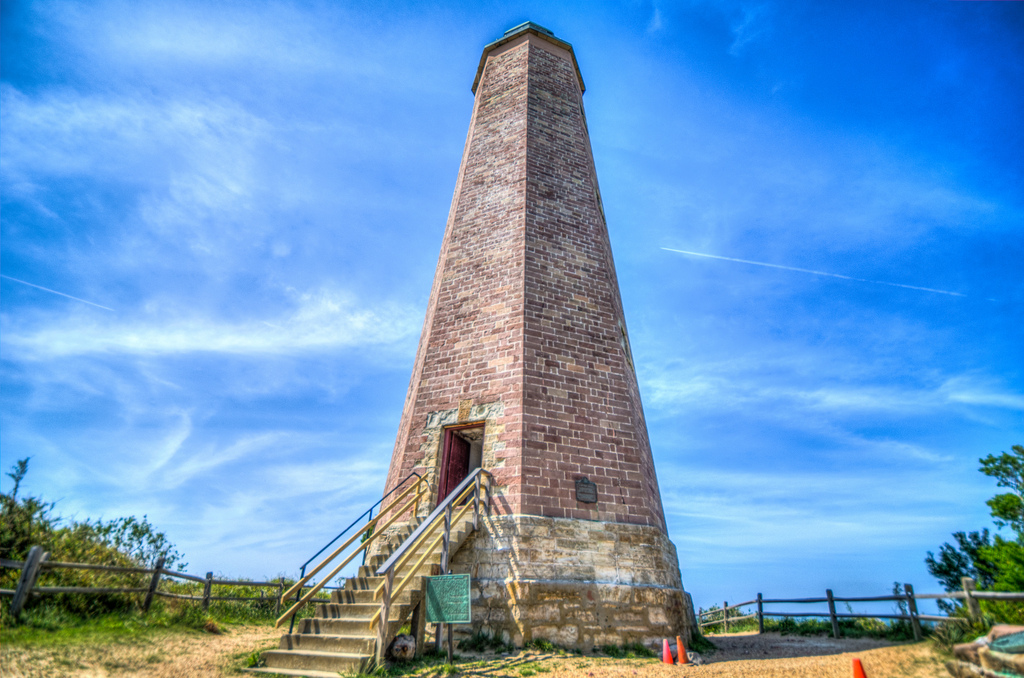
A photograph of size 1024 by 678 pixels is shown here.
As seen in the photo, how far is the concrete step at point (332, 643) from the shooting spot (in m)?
6.07

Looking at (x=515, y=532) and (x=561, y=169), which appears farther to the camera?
(x=561, y=169)

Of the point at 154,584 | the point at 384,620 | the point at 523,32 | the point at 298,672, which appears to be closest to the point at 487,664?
the point at 384,620

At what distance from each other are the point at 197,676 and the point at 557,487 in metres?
5.35

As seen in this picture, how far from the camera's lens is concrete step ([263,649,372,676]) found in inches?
231

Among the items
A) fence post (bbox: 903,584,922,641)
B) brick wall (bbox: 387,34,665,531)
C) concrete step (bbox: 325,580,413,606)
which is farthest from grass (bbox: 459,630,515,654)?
fence post (bbox: 903,584,922,641)

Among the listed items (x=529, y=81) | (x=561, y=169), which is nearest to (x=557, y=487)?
(x=561, y=169)

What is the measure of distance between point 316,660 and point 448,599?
1764 mm

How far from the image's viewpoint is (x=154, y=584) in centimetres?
855

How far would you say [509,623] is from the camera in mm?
7504

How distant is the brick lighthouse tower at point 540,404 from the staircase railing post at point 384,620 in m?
1.94

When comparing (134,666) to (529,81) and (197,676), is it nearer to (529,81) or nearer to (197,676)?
(197,676)

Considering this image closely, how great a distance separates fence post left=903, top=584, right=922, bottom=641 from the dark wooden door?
310 inches

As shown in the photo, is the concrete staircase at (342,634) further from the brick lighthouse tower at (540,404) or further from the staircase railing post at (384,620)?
the brick lighthouse tower at (540,404)

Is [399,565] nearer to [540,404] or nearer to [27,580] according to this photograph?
[540,404]
